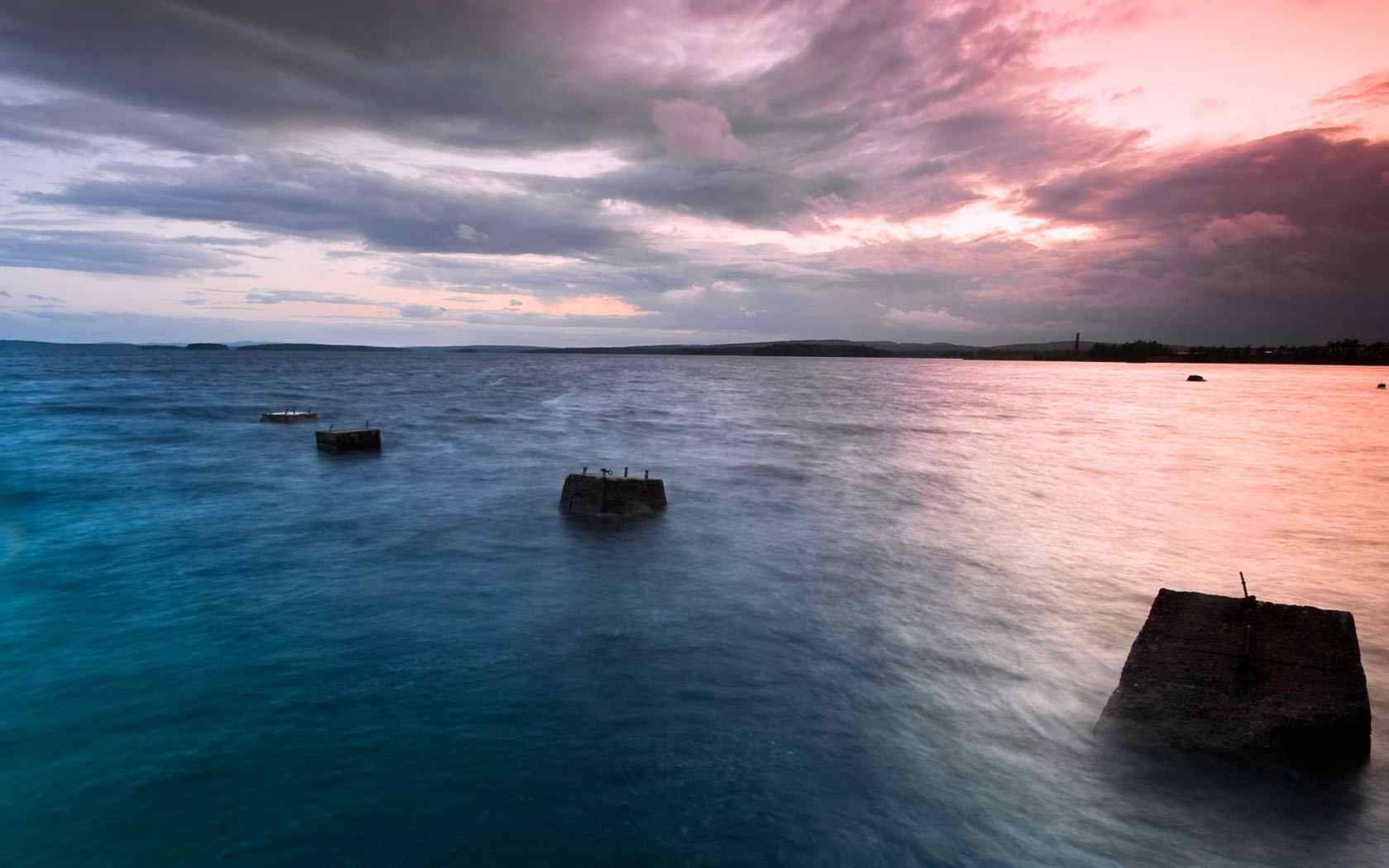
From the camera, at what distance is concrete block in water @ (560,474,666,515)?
22.7 metres

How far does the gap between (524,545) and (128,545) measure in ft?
35.3

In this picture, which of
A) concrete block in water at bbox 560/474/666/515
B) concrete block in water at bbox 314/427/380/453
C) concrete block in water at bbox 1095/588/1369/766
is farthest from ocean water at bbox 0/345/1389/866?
concrete block in water at bbox 314/427/380/453

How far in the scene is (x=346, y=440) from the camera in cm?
3512

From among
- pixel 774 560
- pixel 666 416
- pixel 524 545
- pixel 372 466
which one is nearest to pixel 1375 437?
Answer: pixel 666 416

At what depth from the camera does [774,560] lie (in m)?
19.4

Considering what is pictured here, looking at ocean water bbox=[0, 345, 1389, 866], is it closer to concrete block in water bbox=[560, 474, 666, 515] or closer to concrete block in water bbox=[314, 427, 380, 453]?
concrete block in water bbox=[560, 474, 666, 515]

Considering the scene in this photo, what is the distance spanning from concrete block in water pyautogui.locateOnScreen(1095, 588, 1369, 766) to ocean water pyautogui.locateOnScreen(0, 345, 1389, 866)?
0.38 m

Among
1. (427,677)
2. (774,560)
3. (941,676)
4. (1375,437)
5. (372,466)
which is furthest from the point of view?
(1375,437)

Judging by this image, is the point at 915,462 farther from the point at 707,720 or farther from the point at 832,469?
the point at 707,720

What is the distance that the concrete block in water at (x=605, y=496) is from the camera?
22.7 metres

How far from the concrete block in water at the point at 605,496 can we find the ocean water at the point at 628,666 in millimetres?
765

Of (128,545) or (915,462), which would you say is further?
(915,462)

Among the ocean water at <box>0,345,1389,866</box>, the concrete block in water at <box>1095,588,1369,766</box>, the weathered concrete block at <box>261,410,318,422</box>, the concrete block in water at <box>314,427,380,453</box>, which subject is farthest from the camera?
the weathered concrete block at <box>261,410,318,422</box>

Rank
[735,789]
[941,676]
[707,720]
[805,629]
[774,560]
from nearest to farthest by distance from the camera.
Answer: [735,789], [707,720], [941,676], [805,629], [774,560]
